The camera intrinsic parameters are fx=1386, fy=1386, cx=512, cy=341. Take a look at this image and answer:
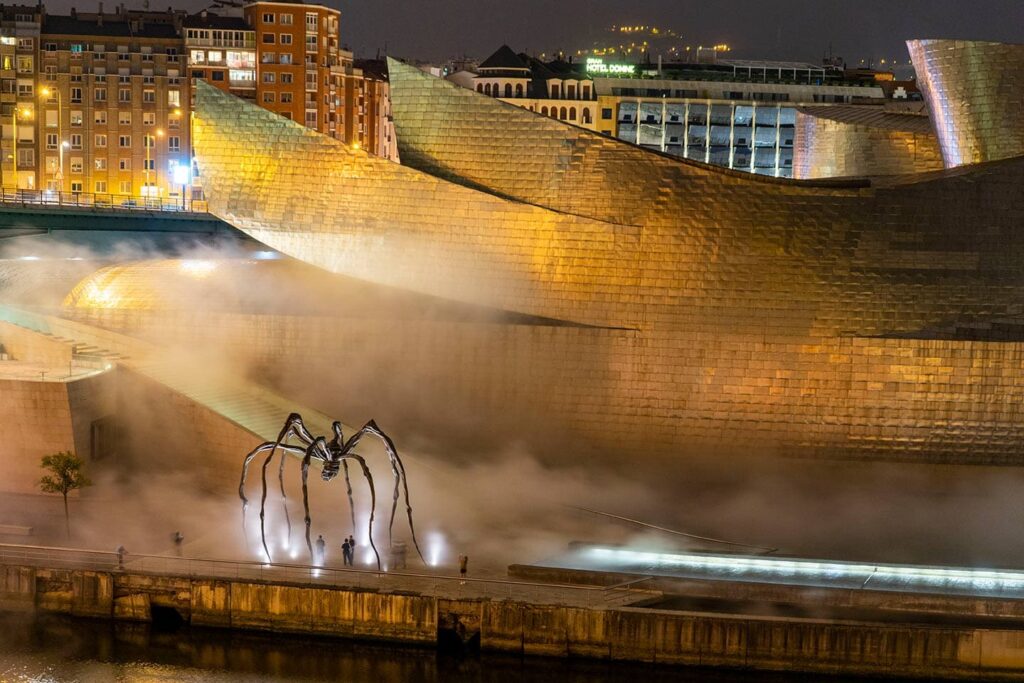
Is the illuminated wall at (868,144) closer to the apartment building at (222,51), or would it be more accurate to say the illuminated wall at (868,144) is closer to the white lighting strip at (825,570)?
the white lighting strip at (825,570)

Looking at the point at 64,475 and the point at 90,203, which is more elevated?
the point at 90,203

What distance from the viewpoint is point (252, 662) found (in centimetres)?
1658

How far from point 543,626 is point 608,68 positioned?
2215 inches

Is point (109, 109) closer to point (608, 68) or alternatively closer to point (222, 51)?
point (222, 51)

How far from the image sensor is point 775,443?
2211cm

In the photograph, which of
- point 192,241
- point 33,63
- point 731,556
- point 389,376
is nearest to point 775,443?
point 731,556

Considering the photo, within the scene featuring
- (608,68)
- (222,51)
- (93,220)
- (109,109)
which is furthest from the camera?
(608,68)

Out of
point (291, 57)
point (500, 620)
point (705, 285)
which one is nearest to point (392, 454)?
point (500, 620)

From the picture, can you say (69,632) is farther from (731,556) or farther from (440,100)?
(440,100)

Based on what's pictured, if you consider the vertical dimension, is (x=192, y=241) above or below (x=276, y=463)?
above

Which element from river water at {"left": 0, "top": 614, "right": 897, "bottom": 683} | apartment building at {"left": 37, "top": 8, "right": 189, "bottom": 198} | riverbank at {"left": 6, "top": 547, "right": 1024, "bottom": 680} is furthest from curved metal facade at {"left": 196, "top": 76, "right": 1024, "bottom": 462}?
apartment building at {"left": 37, "top": 8, "right": 189, "bottom": 198}

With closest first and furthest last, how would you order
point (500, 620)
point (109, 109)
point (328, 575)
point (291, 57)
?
point (500, 620) → point (328, 575) → point (109, 109) → point (291, 57)

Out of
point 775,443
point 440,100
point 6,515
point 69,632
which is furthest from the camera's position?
point 440,100

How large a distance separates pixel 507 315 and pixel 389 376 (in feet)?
7.37
